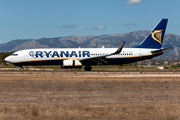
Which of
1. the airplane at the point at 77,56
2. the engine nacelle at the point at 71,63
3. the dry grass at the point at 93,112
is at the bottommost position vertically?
the dry grass at the point at 93,112

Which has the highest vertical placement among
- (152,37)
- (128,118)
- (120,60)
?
(152,37)

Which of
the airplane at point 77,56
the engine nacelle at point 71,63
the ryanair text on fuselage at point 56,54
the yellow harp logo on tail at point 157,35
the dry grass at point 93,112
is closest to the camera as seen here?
the dry grass at point 93,112

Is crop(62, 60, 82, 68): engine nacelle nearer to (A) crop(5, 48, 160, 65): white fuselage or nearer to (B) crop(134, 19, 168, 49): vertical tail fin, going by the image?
(A) crop(5, 48, 160, 65): white fuselage

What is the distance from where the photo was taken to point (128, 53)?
4484 centimetres

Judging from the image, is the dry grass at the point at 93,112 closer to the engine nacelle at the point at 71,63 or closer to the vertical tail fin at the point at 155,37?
the engine nacelle at the point at 71,63

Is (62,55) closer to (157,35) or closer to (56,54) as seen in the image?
(56,54)

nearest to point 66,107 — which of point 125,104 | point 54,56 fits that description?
point 125,104

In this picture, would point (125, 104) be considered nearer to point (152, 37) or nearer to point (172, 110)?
point (172, 110)

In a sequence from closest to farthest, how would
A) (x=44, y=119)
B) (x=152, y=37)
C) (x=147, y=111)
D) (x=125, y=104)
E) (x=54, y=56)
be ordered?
(x=44, y=119) < (x=147, y=111) < (x=125, y=104) < (x=54, y=56) < (x=152, y=37)

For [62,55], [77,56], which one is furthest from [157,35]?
[62,55]

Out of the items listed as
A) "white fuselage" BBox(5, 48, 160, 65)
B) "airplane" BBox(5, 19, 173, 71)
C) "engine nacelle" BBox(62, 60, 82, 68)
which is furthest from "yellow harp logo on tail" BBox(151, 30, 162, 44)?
"engine nacelle" BBox(62, 60, 82, 68)

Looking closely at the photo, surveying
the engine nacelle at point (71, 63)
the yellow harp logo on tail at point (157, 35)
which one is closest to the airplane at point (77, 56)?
the engine nacelle at point (71, 63)

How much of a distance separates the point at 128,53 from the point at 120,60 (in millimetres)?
1878

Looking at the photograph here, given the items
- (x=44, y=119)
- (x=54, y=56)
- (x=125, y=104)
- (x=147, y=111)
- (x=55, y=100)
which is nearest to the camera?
(x=44, y=119)
